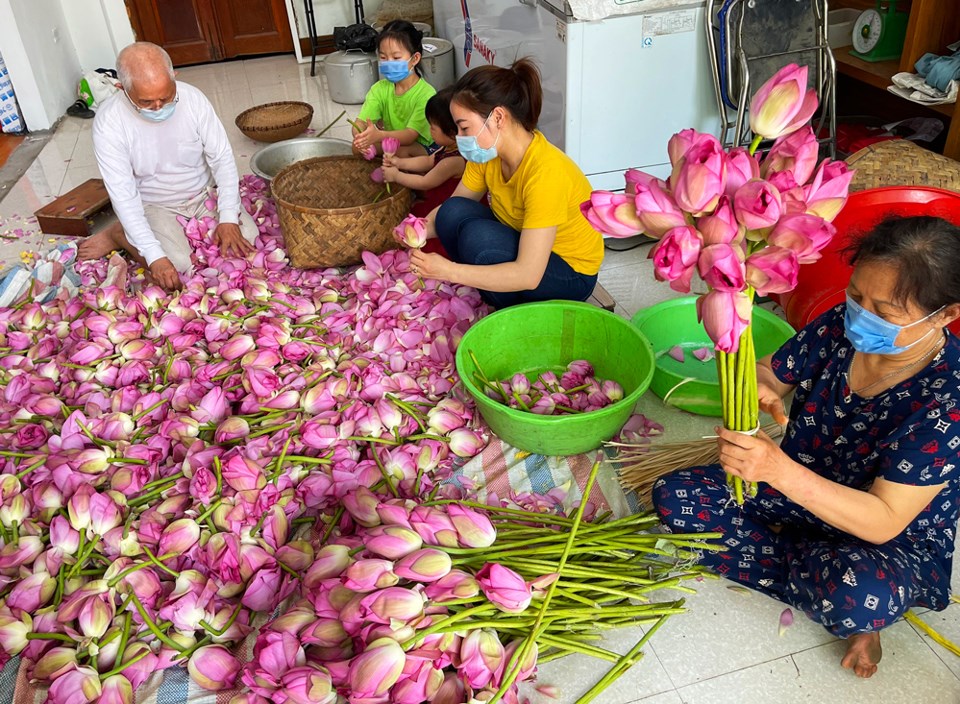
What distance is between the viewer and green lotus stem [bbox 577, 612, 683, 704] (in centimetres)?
117

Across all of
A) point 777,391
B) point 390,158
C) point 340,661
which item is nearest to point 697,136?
point 777,391

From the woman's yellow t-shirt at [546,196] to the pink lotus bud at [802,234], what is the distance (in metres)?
1.01

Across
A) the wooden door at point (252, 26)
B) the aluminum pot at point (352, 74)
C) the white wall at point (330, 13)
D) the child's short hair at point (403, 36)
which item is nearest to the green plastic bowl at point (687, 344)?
the child's short hair at point (403, 36)

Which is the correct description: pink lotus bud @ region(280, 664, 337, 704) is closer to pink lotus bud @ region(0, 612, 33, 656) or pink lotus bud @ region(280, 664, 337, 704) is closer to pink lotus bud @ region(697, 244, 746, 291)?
pink lotus bud @ region(0, 612, 33, 656)

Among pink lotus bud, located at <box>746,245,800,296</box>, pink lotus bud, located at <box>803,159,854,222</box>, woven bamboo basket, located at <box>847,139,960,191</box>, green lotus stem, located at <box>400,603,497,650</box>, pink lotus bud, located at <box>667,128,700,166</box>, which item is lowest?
green lotus stem, located at <box>400,603,497,650</box>

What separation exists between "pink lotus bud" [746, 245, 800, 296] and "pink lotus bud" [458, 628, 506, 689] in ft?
2.00

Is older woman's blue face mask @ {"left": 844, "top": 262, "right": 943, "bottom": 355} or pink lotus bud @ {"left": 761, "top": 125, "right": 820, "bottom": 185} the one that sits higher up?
pink lotus bud @ {"left": 761, "top": 125, "right": 820, "bottom": 185}

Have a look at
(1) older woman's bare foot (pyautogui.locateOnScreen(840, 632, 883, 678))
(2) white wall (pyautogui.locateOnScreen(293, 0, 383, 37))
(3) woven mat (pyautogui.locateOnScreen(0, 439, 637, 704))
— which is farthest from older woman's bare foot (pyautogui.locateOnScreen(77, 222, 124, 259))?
(2) white wall (pyautogui.locateOnScreen(293, 0, 383, 37))

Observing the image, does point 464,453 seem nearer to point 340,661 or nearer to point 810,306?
point 340,661

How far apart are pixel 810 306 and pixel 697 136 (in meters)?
1.26

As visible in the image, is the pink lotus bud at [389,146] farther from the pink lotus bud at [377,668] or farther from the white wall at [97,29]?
the white wall at [97,29]

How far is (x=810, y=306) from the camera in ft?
6.11

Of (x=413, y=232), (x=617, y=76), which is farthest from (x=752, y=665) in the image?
(x=617, y=76)

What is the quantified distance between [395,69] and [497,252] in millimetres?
999
